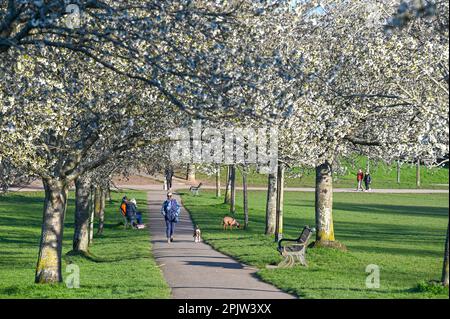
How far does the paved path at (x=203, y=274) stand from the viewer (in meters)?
17.2

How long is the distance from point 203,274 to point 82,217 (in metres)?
9.79

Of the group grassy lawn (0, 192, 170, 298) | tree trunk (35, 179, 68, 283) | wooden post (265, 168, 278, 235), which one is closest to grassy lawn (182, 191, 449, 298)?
wooden post (265, 168, 278, 235)

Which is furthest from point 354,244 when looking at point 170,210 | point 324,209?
point 170,210

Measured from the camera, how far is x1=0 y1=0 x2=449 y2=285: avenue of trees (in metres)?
13.6

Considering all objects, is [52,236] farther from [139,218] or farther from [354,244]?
[139,218]

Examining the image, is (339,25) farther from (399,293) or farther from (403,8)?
(403,8)

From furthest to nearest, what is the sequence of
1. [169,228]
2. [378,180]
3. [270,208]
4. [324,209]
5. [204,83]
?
1. [378,180]
2. [270,208]
3. [169,228]
4. [324,209]
5. [204,83]

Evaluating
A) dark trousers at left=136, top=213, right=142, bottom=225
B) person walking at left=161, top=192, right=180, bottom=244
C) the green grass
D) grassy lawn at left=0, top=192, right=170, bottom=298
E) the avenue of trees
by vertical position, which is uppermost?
the avenue of trees

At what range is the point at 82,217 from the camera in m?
29.9

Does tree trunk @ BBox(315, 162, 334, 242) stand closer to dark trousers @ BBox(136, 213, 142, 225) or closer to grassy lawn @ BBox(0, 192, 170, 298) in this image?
grassy lawn @ BBox(0, 192, 170, 298)

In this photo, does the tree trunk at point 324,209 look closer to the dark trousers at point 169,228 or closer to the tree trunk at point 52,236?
the dark trousers at point 169,228

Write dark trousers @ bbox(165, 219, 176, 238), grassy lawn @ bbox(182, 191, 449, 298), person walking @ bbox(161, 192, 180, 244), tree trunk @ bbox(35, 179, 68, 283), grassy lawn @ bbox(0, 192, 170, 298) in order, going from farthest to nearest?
dark trousers @ bbox(165, 219, 176, 238)
person walking @ bbox(161, 192, 180, 244)
tree trunk @ bbox(35, 179, 68, 283)
grassy lawn @ bbox(182, 191, 449, 298)
grassy lawn @ bbox(0, 192, 170, 298)

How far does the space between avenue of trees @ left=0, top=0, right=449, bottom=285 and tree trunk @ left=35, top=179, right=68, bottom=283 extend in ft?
0.10
